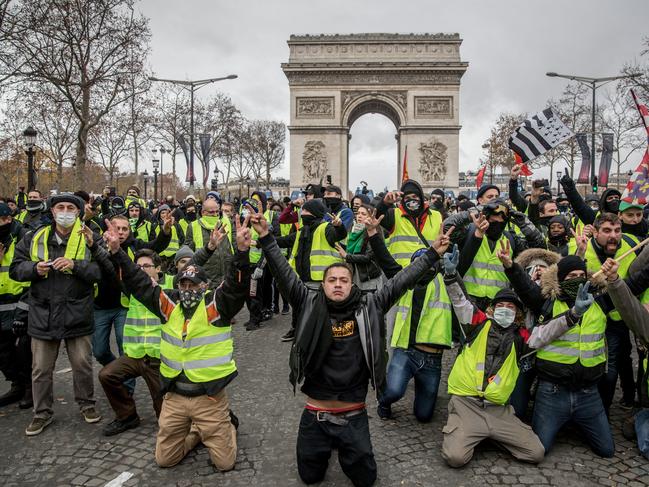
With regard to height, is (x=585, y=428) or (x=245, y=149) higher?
(x=245, y=149)

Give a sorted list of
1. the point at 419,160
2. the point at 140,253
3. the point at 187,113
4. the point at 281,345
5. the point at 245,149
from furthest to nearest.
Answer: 1. the point at 245,149
2. the point at 187,113
3. the point at 419,160
4. the point at 281,345
5. the point at 140,253

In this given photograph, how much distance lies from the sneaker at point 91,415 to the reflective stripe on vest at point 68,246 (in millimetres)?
1364

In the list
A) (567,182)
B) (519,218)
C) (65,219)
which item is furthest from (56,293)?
(567,182)

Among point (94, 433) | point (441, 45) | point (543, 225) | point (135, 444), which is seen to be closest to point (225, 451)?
point (135, 444)

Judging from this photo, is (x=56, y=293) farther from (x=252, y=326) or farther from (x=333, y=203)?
(x=252, y=326)

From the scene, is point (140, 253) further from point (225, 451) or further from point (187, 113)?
point (187, 113)

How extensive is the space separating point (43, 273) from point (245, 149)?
173 feet

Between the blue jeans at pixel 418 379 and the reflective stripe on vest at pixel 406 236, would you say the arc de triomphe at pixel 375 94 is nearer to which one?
the reflective stripe on vest at pixel 406 236

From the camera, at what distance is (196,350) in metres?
4.25

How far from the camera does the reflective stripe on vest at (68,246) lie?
5.05 metres

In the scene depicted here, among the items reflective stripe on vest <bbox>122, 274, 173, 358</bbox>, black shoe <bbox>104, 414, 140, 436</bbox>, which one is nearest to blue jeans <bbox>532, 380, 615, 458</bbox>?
reflective stripe on vest <bbox>122, 274, 173, 358</bbox>

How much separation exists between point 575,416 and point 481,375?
86cm

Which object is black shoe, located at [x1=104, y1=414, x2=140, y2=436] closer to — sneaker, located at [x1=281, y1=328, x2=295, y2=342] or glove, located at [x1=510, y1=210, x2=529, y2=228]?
sneaker, located at [x1=281, y1=328, x2=295, y2=342]

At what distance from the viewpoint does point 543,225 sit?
8.38 m
